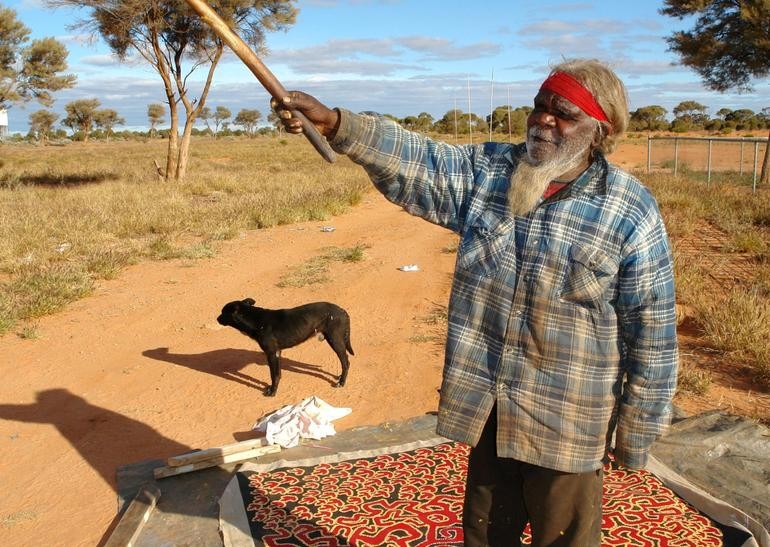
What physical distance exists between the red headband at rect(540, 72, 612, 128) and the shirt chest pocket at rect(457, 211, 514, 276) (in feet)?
1.29

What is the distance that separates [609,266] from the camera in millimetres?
2014

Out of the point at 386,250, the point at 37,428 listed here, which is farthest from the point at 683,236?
the point at 37,428

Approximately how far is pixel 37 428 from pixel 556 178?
4.38 meters

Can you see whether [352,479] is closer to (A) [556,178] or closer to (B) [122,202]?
(A) [556,178]

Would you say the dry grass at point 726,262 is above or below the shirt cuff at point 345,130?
below

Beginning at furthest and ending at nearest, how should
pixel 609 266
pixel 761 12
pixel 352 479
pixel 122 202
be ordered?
1. pixel 761 12
2. pixel 122 202
3. pixel 352 479
4. pixel 609 266

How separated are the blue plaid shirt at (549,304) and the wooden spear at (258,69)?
2.8 inches

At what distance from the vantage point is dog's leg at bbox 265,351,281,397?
17.8ft

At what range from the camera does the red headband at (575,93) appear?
204cm

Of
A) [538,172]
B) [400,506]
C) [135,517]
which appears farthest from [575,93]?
[135,517]

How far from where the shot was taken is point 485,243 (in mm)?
2156

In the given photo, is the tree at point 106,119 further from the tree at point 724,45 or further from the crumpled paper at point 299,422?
the crumpled paper at point 299,422

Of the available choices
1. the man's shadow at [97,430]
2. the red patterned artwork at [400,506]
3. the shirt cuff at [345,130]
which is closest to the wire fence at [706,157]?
the red patterned artwork at [400,506]

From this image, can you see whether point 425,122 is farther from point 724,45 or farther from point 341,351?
point 341,351
